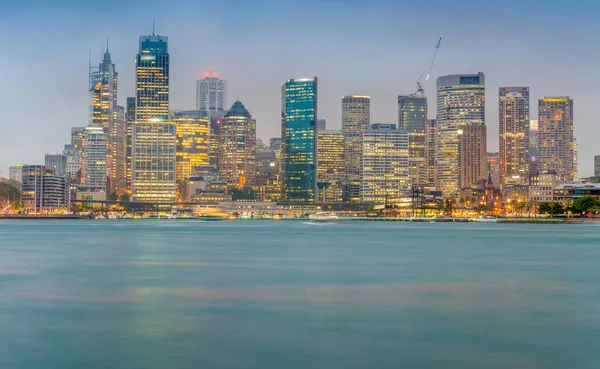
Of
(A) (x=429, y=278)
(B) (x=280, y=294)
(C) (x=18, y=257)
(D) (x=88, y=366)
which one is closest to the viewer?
(D) (x=88, y=366)

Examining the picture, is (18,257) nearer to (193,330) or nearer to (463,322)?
(193,330)

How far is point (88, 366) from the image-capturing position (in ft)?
74.3

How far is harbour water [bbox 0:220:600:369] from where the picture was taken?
2395cm

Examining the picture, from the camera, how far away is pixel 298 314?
32375mm

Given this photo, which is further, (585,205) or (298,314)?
(585,205)

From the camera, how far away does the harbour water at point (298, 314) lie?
23953 millimetres

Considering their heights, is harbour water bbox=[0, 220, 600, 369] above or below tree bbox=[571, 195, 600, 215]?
below

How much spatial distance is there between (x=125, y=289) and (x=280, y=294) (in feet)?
28.3

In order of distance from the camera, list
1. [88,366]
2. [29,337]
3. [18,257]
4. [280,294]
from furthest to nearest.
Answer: [18,257] < [280,294] < [29,337] < [88,366]

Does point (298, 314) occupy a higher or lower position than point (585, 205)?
lower

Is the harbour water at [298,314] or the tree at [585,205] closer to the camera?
the harbour water at [298,314]

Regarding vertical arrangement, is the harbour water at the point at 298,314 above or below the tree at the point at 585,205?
below

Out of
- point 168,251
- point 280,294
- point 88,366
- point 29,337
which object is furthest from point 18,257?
point 88,366

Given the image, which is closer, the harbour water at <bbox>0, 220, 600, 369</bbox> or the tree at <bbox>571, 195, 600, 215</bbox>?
the harbour water at <bbox>0, 220, 600, 369</bbox>
